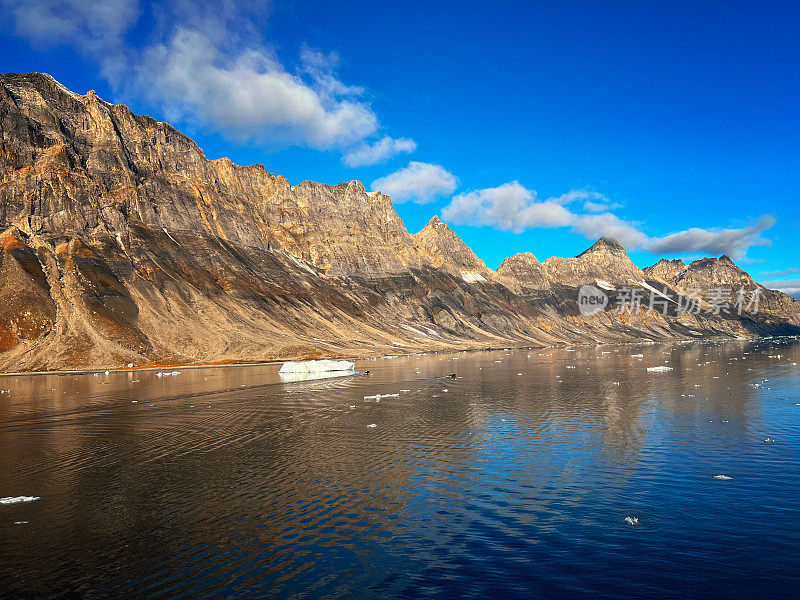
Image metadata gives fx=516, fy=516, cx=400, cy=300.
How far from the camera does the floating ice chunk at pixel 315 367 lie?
8788cm

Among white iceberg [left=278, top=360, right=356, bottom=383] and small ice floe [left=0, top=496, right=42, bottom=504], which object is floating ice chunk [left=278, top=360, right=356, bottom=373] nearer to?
white iceberg [left=278, top=360, right=356, bottom=383]

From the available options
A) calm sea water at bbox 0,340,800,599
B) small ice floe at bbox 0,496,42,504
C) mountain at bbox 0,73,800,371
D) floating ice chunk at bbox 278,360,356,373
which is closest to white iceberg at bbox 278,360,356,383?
floating ice chunk at bbox 278,360,356,373

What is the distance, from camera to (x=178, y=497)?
23.4 metres

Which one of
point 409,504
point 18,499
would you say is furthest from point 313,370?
point 409,504

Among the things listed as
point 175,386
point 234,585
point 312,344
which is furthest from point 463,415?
point 312,344

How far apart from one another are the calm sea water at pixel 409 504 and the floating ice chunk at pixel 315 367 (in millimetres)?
41120

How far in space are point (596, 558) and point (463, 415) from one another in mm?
28331

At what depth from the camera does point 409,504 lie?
2194 centimetres

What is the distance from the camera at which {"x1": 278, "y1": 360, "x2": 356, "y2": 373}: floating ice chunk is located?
288 feet

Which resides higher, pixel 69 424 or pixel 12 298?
pixel 12 298

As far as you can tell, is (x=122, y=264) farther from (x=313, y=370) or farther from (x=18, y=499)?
(x=18, y=499)

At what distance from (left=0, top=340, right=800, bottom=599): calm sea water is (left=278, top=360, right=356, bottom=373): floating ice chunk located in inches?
1619

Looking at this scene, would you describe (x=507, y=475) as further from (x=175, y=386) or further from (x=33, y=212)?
(x=33, y=212)

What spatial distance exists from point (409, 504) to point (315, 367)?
2738 inches
